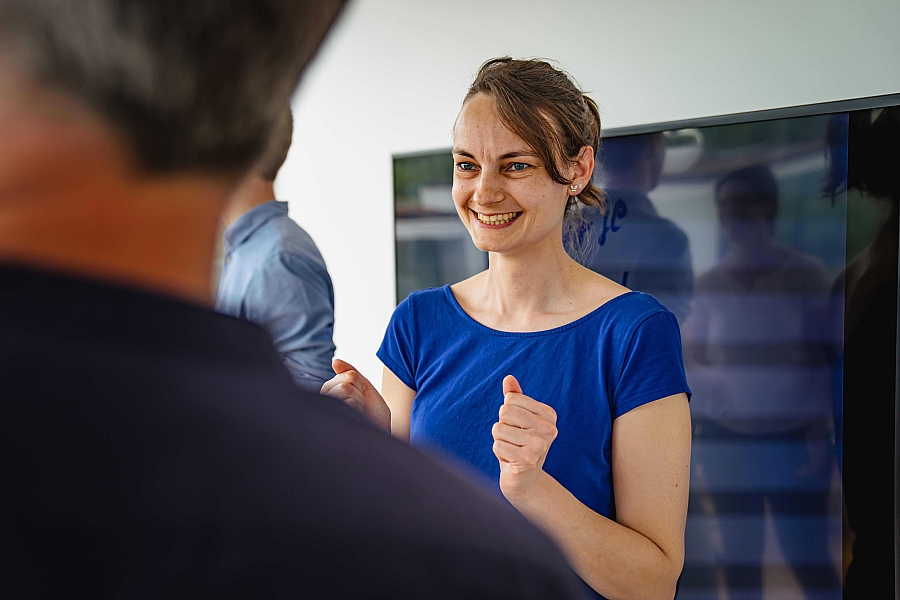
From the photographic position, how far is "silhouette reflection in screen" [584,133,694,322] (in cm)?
184

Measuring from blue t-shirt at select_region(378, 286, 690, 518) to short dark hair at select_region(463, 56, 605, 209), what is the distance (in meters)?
0.27

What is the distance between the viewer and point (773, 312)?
67.6 inches

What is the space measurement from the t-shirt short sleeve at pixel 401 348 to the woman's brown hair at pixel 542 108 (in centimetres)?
38

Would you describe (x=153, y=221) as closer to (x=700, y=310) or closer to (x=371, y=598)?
(x=371, y=598)

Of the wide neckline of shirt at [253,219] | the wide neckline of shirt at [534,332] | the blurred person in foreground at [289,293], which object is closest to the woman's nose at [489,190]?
the wide neckline of shirt at [534,332]

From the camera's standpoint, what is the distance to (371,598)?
23cm

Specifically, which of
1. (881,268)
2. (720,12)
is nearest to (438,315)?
(881,268)

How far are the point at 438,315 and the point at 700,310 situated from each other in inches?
32.1

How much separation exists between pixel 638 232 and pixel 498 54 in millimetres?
874

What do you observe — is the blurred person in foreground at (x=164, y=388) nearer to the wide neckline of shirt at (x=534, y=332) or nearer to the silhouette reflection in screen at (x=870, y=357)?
the wide neckline of shirt at (x=534, y=332)

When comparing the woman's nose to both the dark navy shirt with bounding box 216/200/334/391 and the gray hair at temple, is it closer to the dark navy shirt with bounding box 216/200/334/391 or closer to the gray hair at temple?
the dark navy shirt with bounding box 216/200/334/391

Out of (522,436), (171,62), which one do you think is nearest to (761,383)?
(522,436)

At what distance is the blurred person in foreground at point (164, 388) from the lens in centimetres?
21

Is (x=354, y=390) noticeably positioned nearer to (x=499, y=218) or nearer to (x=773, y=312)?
(x=499, y=218)
